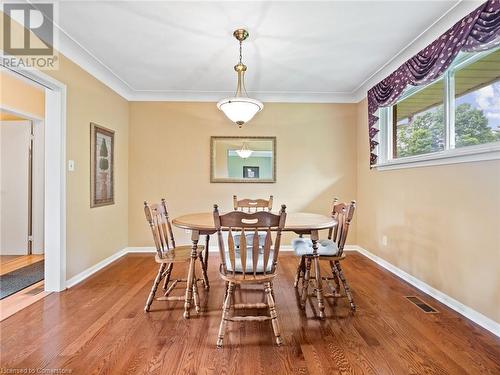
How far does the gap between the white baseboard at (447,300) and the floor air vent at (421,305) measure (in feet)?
0.55

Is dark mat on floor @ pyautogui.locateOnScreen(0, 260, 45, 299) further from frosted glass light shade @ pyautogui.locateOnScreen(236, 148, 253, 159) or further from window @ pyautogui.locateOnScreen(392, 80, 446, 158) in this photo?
window @ pyautogui.locateOnScreen(392, 80, 446, 158)

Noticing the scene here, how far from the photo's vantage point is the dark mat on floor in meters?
2.59

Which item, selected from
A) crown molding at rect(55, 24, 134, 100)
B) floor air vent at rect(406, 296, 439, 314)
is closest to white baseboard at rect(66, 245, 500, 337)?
floor air vent at rect(406, 296, 439, 314)

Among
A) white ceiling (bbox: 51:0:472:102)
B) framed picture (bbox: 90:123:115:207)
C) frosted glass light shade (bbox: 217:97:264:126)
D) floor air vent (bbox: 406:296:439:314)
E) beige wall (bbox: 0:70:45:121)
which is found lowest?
floor air vent (bbox: 406:296:439:314)

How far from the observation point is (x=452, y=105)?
2369mm

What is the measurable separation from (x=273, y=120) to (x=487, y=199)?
278 cm

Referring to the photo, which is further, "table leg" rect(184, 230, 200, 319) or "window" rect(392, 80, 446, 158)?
"window" rect(392, 80, 446, 158)

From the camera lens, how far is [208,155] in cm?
407

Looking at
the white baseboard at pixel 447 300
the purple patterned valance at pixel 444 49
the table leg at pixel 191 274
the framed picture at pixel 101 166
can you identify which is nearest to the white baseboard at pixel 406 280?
the white baseboard at pixel 447 300

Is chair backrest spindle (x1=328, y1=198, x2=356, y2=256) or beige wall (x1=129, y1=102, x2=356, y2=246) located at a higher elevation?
beige wall (x1=129, y1=102, x2=356, y2=246)

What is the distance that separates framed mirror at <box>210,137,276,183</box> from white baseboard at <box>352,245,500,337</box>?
198cm

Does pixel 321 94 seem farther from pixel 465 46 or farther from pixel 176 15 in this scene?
pixel 176 15

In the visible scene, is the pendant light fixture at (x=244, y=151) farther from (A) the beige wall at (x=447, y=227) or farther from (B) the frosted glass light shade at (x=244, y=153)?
(A) the beige wall at (x=447, y=227)

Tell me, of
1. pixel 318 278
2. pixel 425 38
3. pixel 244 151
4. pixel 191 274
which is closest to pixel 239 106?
pixel 191 274
